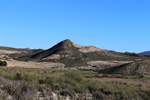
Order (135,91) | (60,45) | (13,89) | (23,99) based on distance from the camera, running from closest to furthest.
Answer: (23,99)
(13,89)
(135,91)
(60,45)

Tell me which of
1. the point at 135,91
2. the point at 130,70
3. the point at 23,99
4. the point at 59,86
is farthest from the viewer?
the point at 130,70

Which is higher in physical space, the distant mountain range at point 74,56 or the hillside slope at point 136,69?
the distant mountain range at point 74,56

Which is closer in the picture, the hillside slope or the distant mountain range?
the hillside slope

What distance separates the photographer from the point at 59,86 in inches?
623

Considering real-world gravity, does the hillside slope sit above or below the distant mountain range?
below

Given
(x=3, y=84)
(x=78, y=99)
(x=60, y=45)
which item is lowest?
(x=78, y=99)

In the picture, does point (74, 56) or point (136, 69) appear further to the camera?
point (74, 56)

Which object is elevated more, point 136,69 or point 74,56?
point 74,56

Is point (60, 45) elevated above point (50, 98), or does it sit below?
above

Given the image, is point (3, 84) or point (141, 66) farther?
point (141, 66)

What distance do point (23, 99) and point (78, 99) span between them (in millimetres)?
3794

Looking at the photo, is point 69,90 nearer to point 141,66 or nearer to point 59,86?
point 59,86

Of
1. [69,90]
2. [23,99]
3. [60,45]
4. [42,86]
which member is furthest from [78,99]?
[60,45]

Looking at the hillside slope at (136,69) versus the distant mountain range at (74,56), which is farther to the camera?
the distant mountain range at (74,56)
